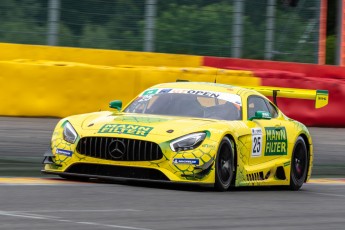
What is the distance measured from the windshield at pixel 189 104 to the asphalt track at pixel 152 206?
32.0 inches

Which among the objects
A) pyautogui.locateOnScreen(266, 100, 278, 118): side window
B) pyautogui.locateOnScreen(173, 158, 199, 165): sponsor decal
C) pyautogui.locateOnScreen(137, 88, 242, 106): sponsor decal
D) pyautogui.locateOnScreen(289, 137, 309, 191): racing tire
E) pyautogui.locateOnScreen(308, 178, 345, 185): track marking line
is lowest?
pyautogui.locateOnScreen(308, 178, 345, 185): track marking line

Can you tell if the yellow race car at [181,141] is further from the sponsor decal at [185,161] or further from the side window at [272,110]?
the side window at [272,110]

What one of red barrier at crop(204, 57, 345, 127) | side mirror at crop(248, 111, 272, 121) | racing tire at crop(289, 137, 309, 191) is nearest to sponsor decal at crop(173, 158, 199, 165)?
side mirror at crop(248, 111, 272, 121)

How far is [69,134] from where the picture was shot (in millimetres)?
10141

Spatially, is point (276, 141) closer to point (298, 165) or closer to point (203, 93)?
point (298, 165)

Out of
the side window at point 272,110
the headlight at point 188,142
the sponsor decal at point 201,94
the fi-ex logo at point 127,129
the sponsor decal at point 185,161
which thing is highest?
the sponsor decal at point 201,94

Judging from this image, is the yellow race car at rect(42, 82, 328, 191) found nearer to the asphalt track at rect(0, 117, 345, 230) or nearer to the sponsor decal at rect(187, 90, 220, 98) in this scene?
the sponsor decal at rect(187, 90, 220, 98)

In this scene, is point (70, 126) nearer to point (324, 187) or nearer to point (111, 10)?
point (324, 187)

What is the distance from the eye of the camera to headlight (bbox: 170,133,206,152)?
981 cm

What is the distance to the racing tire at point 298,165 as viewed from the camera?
11942 mm

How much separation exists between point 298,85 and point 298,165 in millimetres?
8850

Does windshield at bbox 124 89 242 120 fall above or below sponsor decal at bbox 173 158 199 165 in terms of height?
above

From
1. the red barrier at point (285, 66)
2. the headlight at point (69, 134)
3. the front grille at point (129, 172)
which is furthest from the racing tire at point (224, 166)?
the red barrier at point (285, 66)

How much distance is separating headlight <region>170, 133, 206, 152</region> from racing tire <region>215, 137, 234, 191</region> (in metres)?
0.23
